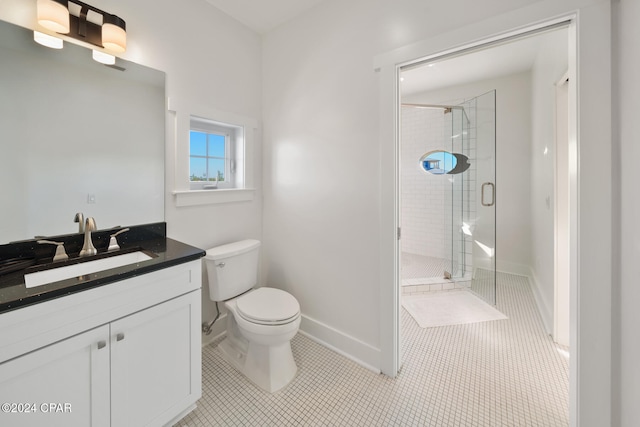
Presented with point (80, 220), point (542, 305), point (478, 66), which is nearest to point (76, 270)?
point (80, 220)

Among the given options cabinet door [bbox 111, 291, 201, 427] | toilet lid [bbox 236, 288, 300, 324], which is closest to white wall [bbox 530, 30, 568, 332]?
toilet lid [bbox 236, 288, 300, 324]

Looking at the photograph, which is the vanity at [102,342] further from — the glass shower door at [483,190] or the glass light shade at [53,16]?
the glass shower door at [483,190]

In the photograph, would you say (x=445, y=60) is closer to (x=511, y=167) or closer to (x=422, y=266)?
(x=511, y=167)

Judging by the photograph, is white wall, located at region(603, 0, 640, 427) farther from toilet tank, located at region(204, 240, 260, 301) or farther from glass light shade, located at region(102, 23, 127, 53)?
glass light shade, located at region(102, 23, 127, 53)

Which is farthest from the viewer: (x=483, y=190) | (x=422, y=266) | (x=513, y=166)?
(x=422, y=266)

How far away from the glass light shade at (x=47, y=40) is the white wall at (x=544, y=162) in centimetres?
311

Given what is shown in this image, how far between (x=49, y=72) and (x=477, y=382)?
303 cm

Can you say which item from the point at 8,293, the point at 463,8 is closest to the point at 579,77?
the point at 463,8

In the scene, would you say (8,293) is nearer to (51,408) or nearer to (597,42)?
(51,408)

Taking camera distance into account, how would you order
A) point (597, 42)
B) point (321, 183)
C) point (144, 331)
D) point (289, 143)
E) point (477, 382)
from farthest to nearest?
point (289, 143) < point (321, 183) < point (477, 382) < point (144, 331) < point (597, 42)

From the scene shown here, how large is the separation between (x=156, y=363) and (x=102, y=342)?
283mm

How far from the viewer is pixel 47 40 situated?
4.36ft

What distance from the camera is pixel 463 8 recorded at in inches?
53.7

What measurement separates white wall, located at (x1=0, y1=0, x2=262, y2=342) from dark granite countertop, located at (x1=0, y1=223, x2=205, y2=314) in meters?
0.22
